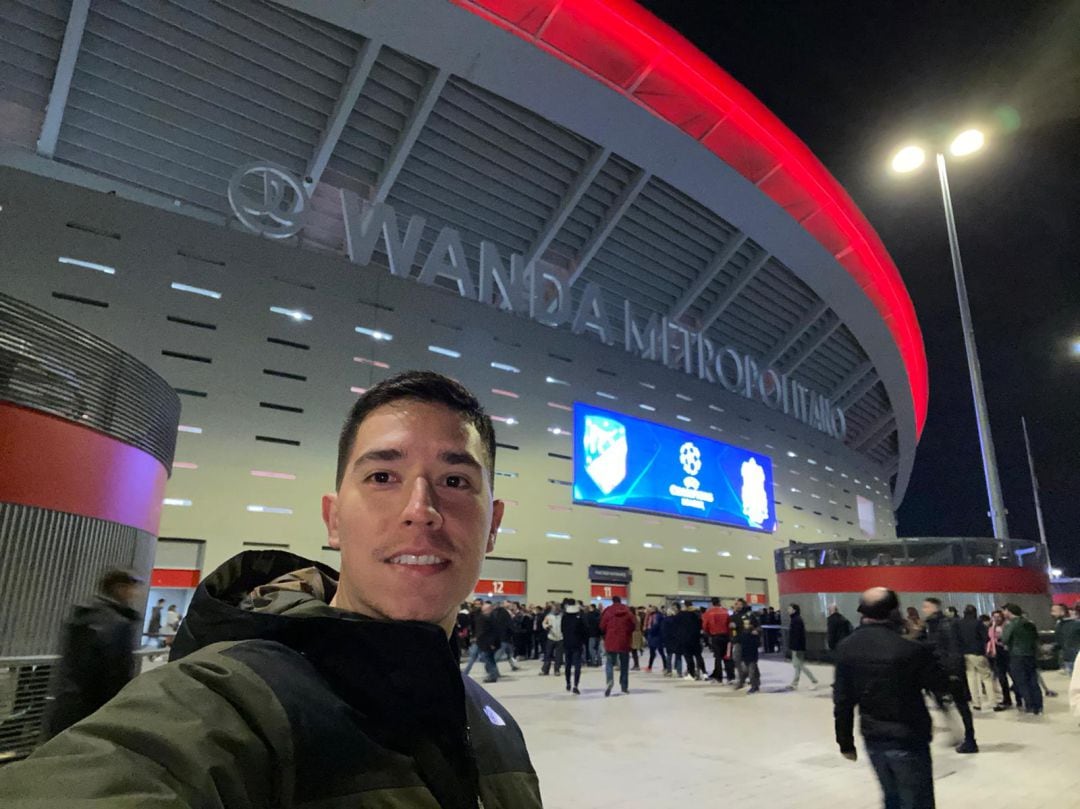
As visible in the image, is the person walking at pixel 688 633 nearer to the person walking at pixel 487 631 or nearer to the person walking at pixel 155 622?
the person walking at pixel 487 631

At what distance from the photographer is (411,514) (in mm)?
1009

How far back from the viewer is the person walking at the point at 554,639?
12.1 meters

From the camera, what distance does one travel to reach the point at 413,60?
1550 cm

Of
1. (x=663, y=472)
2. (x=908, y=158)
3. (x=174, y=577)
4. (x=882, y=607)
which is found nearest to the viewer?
(x=882, y=607)

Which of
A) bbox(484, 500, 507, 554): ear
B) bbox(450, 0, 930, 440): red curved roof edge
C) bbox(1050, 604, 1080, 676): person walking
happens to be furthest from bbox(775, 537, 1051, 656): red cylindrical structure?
bbox(484, 500, 507, 554): ear

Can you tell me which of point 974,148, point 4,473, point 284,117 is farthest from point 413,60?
point 4,473

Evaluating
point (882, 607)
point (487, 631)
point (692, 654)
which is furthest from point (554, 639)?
point (882, 607)

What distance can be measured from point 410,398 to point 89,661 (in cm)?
350

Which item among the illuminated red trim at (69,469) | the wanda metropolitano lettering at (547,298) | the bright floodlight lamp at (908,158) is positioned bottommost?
the illuminated red trim at (69,469)

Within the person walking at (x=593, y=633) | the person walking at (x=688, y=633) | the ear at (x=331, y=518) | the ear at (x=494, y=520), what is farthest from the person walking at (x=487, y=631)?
the ear at (x=331, y=518)

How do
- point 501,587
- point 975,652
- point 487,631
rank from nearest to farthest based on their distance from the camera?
point 975,652
point 487,631
point 501,587

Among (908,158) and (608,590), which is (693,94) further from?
(608,590)

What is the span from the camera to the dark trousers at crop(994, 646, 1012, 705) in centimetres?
893

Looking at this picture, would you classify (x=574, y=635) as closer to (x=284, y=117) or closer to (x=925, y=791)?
(x=925, y=791)
